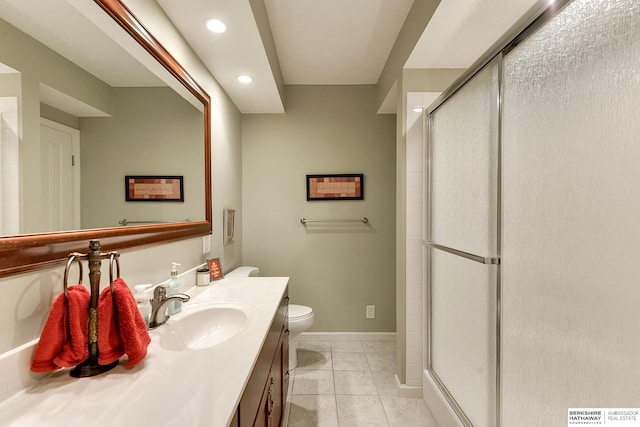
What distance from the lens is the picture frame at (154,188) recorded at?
1.13m

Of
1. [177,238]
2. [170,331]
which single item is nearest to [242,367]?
[170,331]

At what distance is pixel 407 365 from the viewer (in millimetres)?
1985

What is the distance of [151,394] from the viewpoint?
650 mm

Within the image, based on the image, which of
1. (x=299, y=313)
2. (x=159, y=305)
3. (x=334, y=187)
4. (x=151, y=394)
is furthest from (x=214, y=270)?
(x=334, y=187)

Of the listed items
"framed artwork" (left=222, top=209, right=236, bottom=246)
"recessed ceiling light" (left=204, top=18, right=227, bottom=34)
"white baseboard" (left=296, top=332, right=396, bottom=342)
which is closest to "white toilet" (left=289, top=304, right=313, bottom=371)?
"white baseboard" (left=296, top=332, right=396, bottom=342)

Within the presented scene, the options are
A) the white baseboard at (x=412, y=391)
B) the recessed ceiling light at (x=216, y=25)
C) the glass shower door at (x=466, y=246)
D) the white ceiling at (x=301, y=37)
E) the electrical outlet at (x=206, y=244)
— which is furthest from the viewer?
the white baseboard at (x=412, y=391)

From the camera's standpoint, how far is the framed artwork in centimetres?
225

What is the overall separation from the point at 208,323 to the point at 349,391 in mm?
1313

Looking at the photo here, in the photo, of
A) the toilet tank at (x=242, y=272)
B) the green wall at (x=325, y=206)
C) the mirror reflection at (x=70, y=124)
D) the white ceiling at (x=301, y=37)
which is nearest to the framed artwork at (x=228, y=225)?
the toilet tank at (x=242, y=272)

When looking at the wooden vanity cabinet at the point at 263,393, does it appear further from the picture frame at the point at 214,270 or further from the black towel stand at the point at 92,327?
the picture frame at the point at 214,270

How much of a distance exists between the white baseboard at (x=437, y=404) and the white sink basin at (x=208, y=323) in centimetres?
122

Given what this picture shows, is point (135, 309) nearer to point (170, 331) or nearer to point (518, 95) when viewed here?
point (170, 331)

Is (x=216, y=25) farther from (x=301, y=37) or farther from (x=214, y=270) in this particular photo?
(x=214, y=270)

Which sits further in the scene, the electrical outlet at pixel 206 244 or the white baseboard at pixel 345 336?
the white baseboard at pixel 345 336
